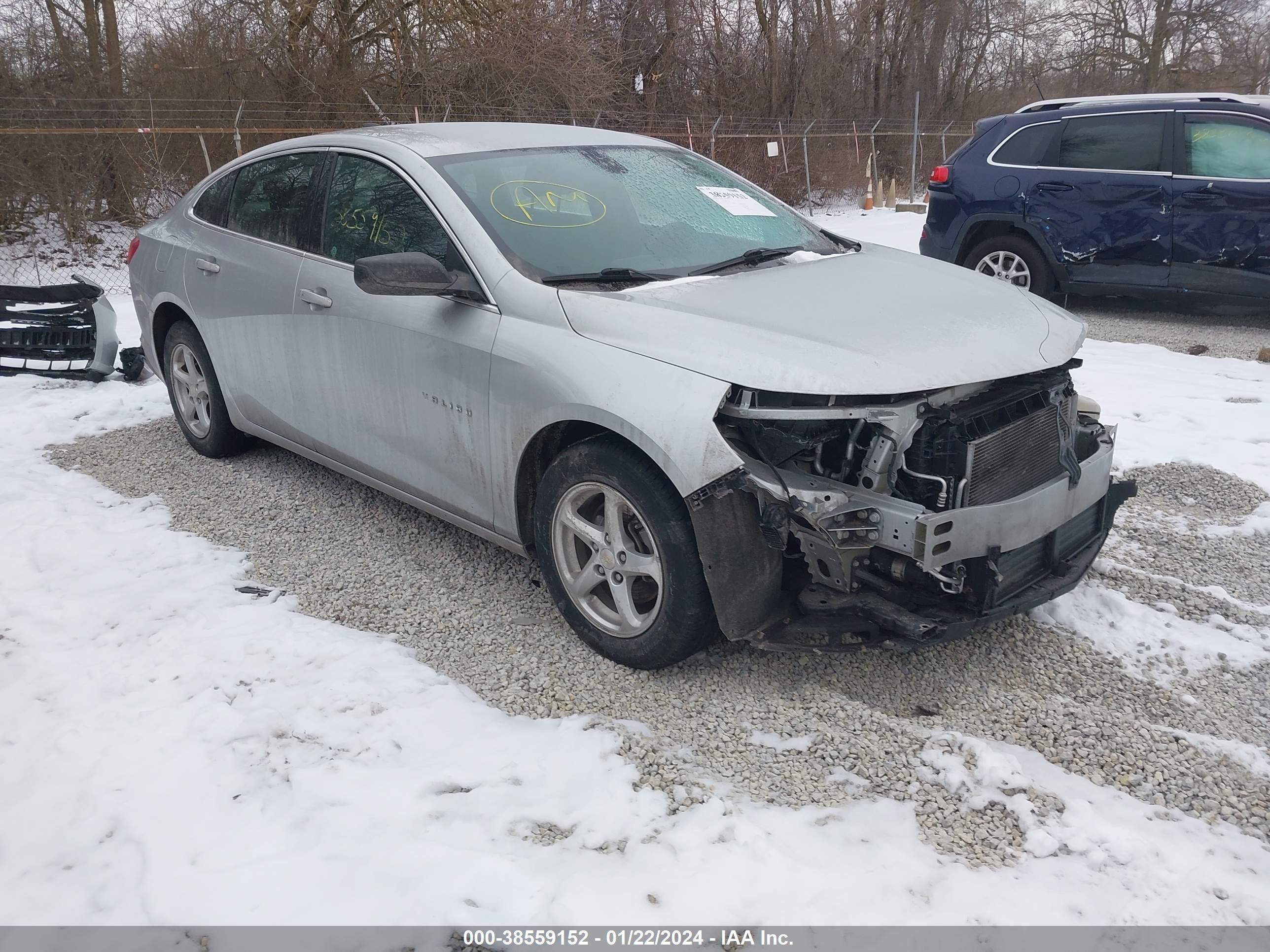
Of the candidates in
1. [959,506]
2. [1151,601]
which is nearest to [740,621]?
[959,506]

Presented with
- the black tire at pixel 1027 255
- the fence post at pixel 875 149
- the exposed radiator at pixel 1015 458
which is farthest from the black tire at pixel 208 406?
the fence post at pixel 875 149

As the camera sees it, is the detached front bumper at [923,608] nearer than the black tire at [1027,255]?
Yes

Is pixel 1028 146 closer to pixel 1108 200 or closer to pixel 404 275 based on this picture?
pixel 1108 200

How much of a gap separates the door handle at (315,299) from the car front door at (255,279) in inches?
3.5

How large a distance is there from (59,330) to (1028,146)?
26.0 feet

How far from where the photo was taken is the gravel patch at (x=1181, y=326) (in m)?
7.70

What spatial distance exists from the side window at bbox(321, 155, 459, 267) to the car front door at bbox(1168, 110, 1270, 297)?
6493mm

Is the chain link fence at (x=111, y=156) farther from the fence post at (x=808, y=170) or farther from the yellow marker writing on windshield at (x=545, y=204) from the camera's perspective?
the yellow marker writing on windshield at (x=545, y=204)

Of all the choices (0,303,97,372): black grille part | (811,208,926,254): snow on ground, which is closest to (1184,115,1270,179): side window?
(811,208,926,254): snow on ground

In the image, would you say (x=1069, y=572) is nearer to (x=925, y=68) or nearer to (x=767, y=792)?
(x=767, y=792)

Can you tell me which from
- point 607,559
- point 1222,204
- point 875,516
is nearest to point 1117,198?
point 1222,204

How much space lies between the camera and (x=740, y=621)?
312cm

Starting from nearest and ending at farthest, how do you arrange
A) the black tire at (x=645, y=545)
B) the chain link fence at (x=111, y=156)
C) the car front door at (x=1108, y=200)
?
the black tire at (x=645, y=545) → the car front door at (x=1108, y=200) → the chain link fence at (x=111, y=156)

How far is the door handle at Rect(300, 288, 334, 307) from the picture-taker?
4.29 m
